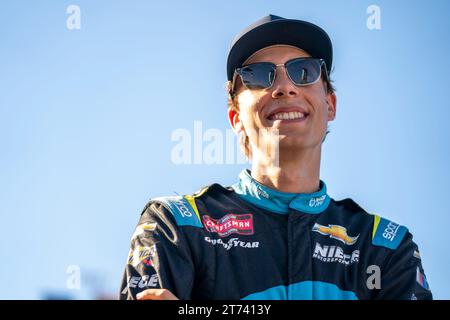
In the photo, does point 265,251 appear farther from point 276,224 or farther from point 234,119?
point 234,119

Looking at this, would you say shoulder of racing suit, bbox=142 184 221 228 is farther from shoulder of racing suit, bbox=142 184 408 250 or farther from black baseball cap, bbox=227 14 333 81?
black baseball cap, bbox=227 14 333 81

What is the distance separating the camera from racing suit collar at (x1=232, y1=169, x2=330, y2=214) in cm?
642

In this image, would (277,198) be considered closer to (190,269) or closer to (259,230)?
(259,230)

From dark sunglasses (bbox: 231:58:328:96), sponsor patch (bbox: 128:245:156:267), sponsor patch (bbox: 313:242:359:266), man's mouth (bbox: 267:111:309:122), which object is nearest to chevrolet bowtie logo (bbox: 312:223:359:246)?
sponsor patch (bbox: 313:242:359:266)

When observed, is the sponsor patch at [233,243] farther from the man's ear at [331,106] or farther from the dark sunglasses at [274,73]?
the man's ear at [331,106]

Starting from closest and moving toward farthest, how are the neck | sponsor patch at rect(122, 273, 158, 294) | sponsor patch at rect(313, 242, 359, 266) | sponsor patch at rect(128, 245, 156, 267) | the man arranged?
sponsor patch at rect(122, 273, 158, 294)
sponsor patch at rect(128, 245, 156, 267)
the man
sponsor patch at rect(313, 242, 359, 266)
the neck

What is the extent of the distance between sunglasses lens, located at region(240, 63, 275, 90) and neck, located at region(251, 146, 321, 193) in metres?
0.62

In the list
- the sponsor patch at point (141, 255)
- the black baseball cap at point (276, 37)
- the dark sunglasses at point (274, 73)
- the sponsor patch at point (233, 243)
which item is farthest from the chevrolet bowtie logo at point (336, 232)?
the black baseball cap at point (276, 37)

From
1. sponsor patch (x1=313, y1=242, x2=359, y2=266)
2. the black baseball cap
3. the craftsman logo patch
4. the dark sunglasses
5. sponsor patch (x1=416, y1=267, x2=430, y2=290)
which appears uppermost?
the black baseball cap

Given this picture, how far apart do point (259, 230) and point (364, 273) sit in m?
0.87

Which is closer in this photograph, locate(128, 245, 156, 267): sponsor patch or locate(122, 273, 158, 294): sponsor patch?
locate(122, 273, 158, 294): sponsor patch

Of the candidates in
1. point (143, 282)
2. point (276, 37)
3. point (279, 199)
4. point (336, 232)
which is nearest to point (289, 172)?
point (279, 199)
